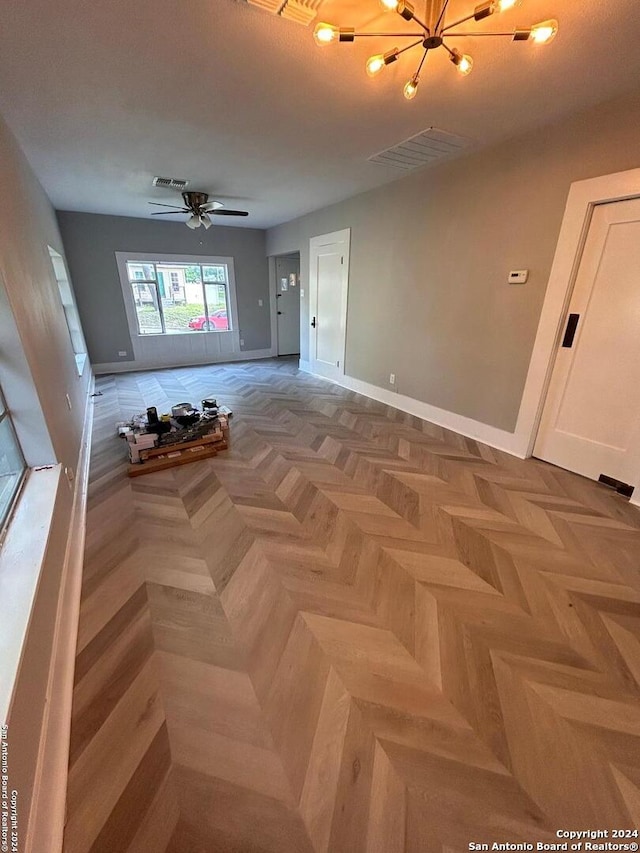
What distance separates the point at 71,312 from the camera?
493cm

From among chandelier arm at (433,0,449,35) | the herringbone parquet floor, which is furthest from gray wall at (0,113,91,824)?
chandelier arm at (433,0,449,35)

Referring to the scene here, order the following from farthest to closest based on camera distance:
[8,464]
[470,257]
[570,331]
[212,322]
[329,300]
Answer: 1. [212,322]
2. [329,300]
3. [470,257]
4. [570,331]
5. [8,464]

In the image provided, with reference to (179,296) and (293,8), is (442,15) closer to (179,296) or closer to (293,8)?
(293,8)

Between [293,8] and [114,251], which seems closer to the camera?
[293,8]

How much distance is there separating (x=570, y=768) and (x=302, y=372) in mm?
5738

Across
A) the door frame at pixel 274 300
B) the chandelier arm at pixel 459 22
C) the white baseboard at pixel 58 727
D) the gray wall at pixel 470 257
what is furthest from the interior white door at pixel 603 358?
the door frame at pixel 274 300

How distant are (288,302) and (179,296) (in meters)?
2.29

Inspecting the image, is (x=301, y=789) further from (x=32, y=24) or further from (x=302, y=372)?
(x=302, y=372)

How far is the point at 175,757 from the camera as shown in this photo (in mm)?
1070

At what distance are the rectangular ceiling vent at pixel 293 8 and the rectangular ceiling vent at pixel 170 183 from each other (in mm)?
2749

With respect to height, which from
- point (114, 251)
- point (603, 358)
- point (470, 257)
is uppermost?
point (114, 251)

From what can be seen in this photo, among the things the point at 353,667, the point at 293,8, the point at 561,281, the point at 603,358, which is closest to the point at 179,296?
the point at 293,8

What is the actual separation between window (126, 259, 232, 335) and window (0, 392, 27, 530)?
533cm

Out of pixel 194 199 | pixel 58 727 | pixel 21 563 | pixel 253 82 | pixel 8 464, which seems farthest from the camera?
pixel 194 199
